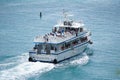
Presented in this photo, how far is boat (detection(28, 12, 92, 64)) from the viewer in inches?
3492

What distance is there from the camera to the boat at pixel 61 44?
88.7 metres

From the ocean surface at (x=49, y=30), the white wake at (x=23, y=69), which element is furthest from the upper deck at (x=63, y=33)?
the white wake at (x=23, y=69)

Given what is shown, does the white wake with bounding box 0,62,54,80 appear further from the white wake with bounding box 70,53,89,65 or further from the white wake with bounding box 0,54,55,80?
the white wake with bounding box 70,53,89,65

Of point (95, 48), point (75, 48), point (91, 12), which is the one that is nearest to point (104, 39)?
point (95, 48)

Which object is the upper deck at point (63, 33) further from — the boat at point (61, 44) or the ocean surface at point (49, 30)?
the ocean surface at point (49, 30)

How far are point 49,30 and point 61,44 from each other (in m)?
24.6

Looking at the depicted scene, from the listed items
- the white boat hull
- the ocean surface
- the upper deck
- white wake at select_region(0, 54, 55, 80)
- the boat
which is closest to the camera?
white wake at select_region(0, 54, 55, 80)

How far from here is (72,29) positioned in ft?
321

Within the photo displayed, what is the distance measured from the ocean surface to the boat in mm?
1292

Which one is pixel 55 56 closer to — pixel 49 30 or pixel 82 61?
pixel 82 61

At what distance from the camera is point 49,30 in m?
115

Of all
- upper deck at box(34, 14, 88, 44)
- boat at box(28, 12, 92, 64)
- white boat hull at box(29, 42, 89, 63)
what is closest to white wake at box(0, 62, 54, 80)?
white boat hull at box(29, 42, 89, 63)

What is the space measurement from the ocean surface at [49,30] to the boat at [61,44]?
1292 millimetres

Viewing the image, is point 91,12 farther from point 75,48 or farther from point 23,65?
point 23,65
